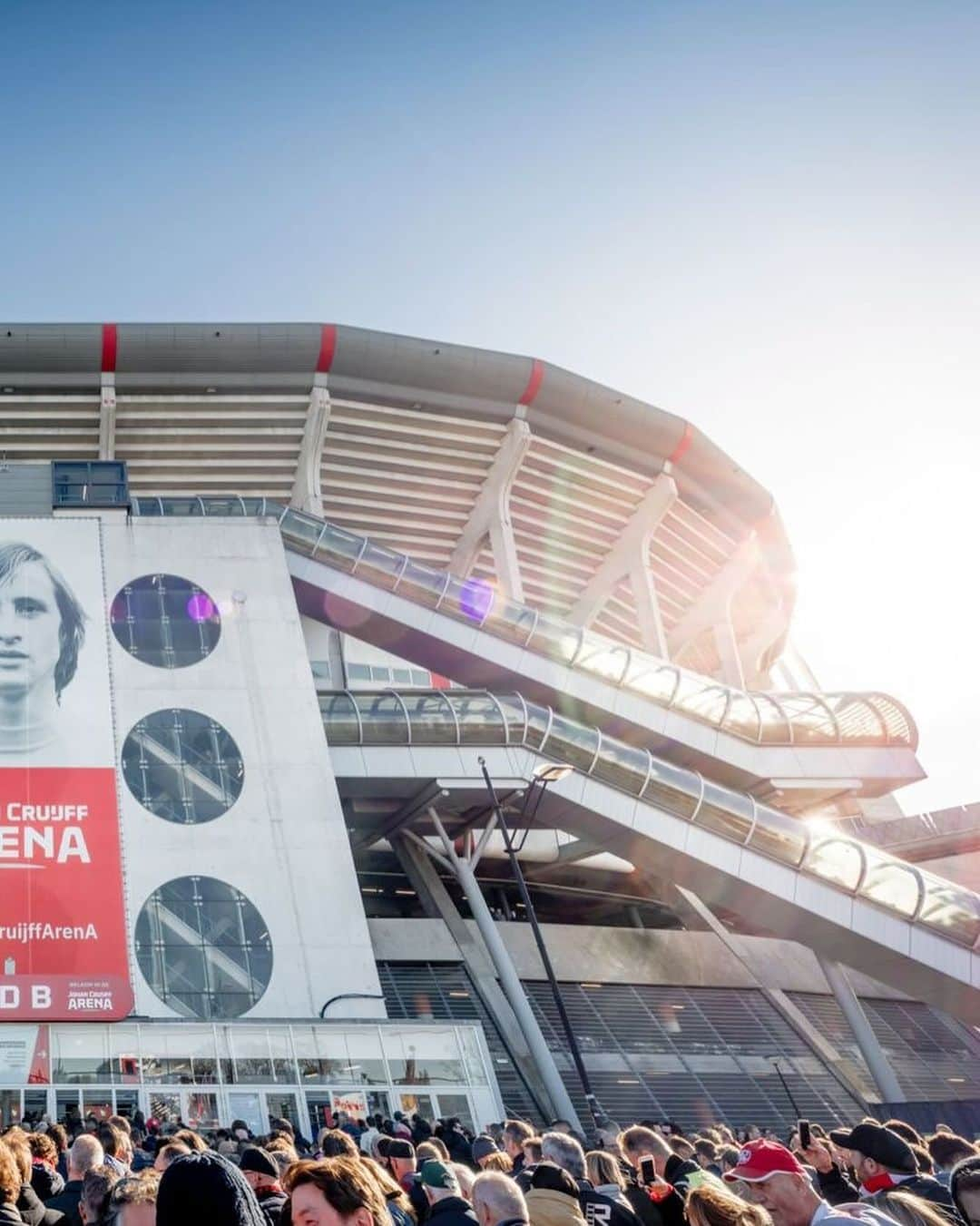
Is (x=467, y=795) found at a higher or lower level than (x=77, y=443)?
lower

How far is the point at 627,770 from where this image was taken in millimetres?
27609

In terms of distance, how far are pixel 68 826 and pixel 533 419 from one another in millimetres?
21877

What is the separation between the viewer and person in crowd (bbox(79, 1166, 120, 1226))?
4.72 m

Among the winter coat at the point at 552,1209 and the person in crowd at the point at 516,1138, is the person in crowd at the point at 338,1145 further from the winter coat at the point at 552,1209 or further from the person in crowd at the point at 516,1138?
the winter coat at the point at 552,1209

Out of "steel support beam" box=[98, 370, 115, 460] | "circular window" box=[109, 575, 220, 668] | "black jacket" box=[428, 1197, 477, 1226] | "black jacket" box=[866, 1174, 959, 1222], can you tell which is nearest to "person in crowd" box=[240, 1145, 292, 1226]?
"black jacket" box=[428, 1197, 477, 1226]

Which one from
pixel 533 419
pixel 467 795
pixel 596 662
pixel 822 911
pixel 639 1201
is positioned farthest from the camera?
pixel 533 419

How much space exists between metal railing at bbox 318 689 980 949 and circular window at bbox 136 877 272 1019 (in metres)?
5.55

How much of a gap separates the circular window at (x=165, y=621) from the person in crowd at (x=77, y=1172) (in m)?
22.3

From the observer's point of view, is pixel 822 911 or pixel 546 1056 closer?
pixel 546 1056

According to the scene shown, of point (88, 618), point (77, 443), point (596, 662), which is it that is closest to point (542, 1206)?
point (88, 618)

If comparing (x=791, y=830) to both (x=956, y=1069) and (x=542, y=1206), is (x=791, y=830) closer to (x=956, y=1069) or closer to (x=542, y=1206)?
(x=956, y=1069)

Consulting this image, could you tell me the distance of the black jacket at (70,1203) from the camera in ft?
17.6

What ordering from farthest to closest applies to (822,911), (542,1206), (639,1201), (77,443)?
(77,443)
(822,911)
(639,1201)
(542,1206)

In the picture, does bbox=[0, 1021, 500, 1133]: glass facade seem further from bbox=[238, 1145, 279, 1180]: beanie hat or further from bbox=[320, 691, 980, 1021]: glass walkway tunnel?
bbox=[238, 1145, 279, 1180]: beanie hat
